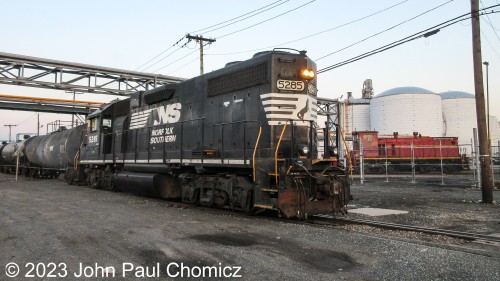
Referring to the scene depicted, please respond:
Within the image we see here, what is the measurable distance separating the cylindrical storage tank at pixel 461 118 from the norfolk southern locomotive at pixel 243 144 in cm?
4738

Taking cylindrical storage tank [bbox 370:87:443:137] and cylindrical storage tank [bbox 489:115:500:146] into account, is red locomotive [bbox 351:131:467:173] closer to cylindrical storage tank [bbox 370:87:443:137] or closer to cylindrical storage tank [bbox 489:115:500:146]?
cylindrical storage tank [bbox 370:87:443:137]

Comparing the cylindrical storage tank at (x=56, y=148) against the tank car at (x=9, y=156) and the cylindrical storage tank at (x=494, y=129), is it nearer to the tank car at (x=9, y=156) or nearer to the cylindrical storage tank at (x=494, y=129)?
the tank car at (x=9, y=156)

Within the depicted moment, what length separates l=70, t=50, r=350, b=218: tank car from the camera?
792 centimetres

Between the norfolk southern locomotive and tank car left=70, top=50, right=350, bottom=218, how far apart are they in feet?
0.08

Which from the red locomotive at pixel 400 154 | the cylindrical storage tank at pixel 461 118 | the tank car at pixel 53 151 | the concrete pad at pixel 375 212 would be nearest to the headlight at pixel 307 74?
the concrete pad at pixel 375 212

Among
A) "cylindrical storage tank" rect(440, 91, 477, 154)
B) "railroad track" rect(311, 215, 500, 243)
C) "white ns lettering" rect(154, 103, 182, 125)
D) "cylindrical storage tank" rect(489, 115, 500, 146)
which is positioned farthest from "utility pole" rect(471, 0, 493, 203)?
"cylindrical storage tank" rect(489, 115, 500, 146)

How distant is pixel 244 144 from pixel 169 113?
14.8ft

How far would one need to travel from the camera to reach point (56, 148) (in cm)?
2191

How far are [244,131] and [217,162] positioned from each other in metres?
1.16

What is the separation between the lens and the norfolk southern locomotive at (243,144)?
792cm

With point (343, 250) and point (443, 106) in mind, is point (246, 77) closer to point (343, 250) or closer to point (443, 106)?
point (343, 250)

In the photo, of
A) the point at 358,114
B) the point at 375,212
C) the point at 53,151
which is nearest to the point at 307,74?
the point at 375,212

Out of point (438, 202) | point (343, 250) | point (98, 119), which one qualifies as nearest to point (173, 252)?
point (343, 250)

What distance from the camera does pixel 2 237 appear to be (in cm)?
636
